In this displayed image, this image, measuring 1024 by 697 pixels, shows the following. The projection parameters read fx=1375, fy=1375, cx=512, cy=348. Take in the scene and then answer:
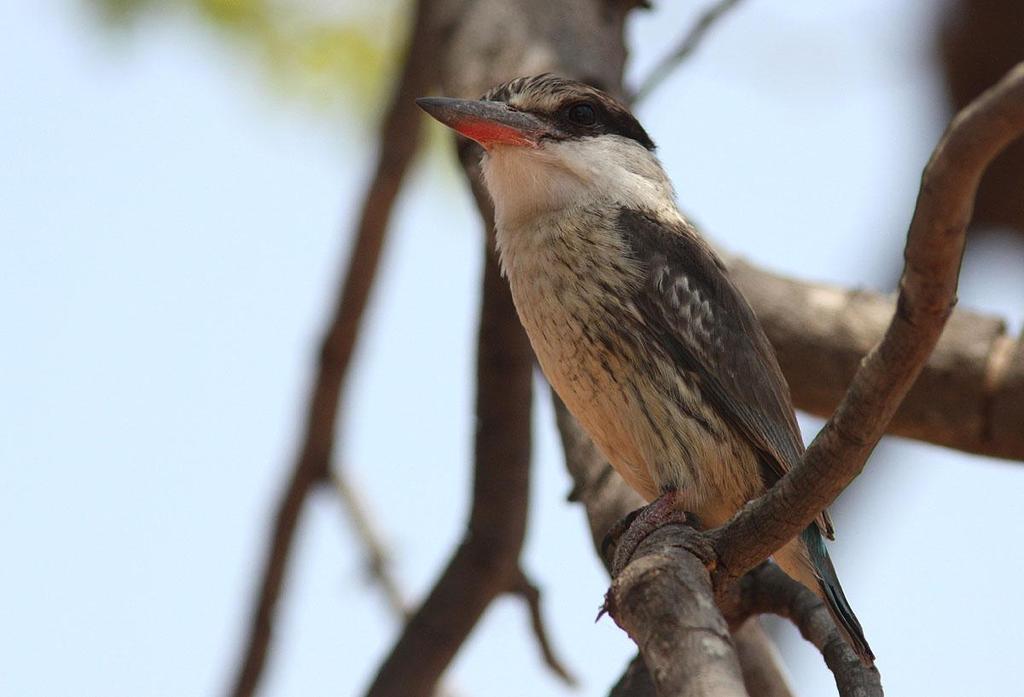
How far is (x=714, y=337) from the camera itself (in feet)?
10.4

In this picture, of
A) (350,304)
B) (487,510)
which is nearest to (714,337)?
(487,510)

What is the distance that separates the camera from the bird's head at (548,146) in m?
3.29

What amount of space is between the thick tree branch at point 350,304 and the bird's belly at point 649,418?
1.97 m

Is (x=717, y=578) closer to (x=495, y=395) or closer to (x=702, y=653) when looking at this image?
(x=702, y=653)

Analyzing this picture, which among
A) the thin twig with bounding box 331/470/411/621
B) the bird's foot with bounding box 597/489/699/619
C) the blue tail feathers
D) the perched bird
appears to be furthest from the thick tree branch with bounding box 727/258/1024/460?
the thin twig with bounding box 331/470/411/621

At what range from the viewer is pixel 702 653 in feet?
6.22

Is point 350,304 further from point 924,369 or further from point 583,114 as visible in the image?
point 924,369

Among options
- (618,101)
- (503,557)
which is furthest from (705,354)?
(503,557)

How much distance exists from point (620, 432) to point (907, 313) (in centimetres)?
117

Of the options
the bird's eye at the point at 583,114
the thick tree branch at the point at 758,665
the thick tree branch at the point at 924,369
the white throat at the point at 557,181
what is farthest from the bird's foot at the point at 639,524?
the bird's eye at the point at 583,114

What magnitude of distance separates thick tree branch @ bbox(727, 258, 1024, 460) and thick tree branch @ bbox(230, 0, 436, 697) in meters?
1.45

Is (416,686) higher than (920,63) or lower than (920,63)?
lower

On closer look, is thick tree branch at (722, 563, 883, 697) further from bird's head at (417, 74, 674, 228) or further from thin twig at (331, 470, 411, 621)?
thin twig at (331, 470, 411, 621)

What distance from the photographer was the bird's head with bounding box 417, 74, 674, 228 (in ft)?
10.8
